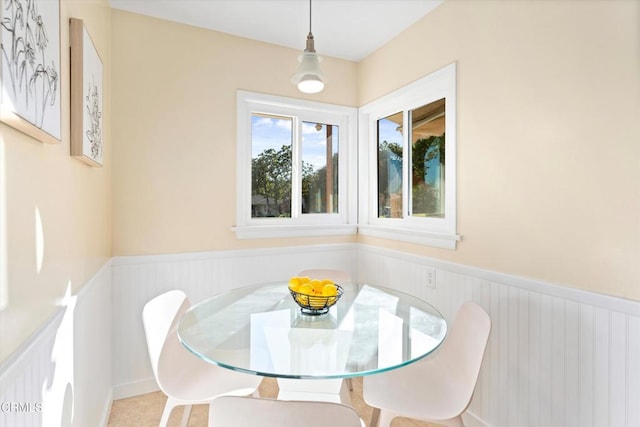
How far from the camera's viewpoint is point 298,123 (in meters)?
3.05

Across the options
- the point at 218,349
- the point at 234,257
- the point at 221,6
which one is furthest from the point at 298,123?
the point at 218,349

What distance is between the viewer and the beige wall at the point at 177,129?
237 centimetres

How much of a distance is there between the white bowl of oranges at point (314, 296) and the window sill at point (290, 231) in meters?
1.26

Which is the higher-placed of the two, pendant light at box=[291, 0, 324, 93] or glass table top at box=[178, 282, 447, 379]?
pendant light at box=[291, 0, 324, 93]

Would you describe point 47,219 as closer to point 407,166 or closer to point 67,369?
point 67,369

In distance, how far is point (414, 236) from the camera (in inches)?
98.4

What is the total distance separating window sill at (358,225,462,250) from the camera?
7.23 feet

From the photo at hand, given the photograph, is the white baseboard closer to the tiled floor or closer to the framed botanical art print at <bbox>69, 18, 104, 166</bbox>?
the tiled floor

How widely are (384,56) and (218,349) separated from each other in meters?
2.57

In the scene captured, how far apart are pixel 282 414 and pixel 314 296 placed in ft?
2.13

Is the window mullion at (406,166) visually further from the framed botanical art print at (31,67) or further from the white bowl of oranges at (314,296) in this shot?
the framed botanical art print at (31,67)

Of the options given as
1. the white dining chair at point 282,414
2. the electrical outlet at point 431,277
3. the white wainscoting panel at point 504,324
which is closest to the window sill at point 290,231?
the white wainscoting panel at point 504,324

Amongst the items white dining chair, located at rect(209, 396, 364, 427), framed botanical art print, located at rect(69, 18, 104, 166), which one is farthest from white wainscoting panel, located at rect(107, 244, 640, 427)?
white dining chair, located at rect(209, 396, 364, 427)

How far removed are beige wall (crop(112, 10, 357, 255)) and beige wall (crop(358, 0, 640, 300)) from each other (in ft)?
5.05
